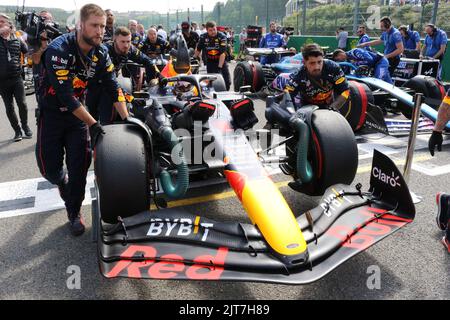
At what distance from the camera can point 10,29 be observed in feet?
19.4

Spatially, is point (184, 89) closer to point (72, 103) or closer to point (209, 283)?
point (72, 103)

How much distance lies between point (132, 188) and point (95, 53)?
1195 millimetres

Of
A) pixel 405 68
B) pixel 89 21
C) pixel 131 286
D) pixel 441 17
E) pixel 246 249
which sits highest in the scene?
pixel 441 17

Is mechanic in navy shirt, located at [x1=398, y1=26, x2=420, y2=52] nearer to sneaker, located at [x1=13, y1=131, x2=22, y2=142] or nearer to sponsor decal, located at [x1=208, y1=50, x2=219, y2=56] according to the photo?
sponsor decal, located at [x1=208, y1=50, x2=219, y2=56]

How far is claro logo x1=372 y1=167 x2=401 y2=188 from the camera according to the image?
2.73 m

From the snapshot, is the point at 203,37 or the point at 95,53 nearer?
the point at 95,53

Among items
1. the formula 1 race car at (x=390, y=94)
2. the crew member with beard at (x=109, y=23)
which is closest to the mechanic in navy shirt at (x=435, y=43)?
the formula 1 race car at (x=390, y=94)

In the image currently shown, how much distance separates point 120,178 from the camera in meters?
2.71

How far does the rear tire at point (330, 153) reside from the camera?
10.4 feet

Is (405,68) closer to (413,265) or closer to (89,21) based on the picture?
(413,265)

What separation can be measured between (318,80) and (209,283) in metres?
2.80

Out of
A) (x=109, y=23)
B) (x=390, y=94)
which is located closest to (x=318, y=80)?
(x=390, y=94)

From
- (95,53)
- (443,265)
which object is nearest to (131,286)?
(95,53)

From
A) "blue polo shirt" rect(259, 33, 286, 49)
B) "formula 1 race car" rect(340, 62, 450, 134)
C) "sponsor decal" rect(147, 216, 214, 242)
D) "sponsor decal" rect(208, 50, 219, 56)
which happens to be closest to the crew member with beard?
"sponsor decal" rect(208, 50, 219, 56)
